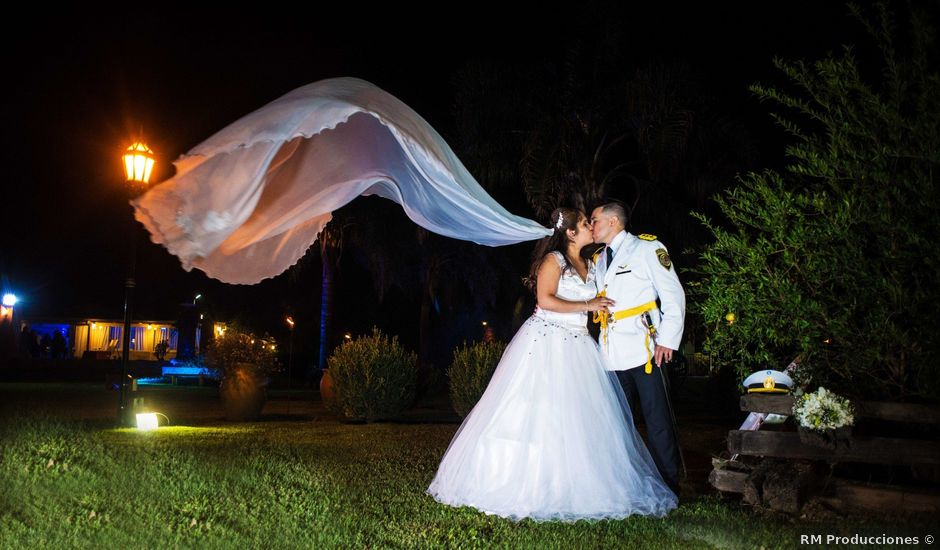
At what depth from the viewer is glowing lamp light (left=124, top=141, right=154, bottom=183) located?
13789 mm

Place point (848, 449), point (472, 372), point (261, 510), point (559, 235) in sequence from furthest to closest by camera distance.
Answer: point (472, 372), point (559, 235), point (848, 449), point (261, 510)

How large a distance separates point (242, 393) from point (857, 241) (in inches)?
507

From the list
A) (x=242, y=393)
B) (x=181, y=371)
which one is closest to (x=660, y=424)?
(x=242, y=393)

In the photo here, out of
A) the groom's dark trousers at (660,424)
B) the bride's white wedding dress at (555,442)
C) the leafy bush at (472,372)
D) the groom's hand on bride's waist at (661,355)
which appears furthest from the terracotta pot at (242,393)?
the groom's hand on bride's waist at (661,355)

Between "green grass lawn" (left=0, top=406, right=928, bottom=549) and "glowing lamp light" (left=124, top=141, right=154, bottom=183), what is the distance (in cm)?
557

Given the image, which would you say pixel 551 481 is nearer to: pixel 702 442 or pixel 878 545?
pixel 878 545

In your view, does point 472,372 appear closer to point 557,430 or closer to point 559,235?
point 559,235

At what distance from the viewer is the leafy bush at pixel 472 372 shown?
15180mm

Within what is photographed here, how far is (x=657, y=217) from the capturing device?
17.8 metres

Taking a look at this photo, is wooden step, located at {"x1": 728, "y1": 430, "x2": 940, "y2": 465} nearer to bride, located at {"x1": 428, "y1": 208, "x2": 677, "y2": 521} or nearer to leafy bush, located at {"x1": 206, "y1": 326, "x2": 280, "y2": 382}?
bride, located at {"x1": 428, "y1": 208, "x2": 677, "y2": 521}

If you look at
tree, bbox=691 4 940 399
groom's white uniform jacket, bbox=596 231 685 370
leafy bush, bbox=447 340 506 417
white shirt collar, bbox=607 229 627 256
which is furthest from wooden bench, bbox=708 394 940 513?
leafy bush, bbox=447 340 506 417

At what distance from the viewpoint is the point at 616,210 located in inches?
296

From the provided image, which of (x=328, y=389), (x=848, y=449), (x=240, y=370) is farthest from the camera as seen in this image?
(x=328, y=389)

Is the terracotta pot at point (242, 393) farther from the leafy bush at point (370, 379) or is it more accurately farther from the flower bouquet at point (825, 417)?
the flower bouquet at point (825, 417)
